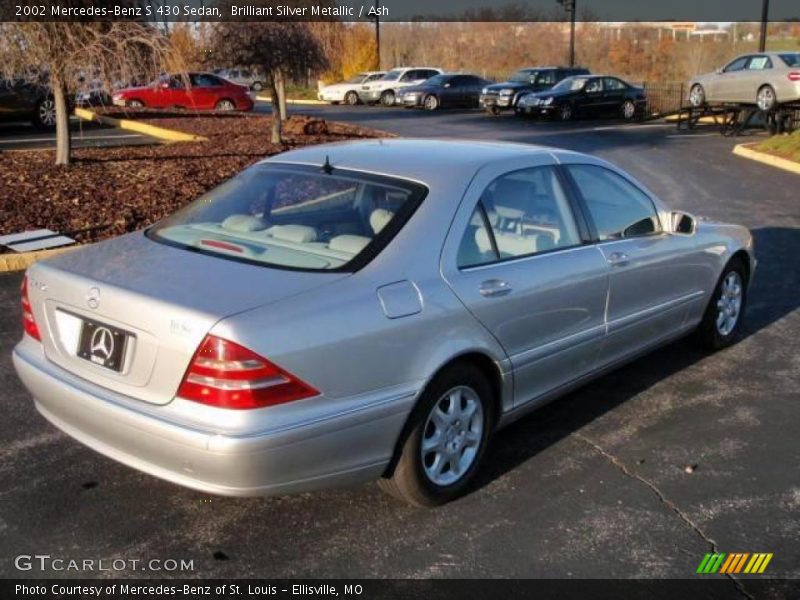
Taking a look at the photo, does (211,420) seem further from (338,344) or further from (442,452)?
(442,452)

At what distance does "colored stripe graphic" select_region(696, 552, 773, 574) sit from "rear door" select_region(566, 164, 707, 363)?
57.9 inches

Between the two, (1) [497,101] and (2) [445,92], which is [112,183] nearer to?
(1) [497,101]

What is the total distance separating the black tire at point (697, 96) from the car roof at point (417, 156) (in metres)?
21.3

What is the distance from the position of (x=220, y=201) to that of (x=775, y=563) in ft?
9.91

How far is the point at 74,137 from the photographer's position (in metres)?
18.2

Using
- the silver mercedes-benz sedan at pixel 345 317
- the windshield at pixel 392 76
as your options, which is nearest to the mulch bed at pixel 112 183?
the silver mercedes-benz sedan at pixel 345 317

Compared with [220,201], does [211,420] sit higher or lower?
lower

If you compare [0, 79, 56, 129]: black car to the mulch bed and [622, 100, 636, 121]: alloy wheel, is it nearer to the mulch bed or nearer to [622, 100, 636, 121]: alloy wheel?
the mulch bed

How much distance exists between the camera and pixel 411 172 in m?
3.99

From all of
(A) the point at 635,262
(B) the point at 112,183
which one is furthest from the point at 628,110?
(A) the point at 635,262

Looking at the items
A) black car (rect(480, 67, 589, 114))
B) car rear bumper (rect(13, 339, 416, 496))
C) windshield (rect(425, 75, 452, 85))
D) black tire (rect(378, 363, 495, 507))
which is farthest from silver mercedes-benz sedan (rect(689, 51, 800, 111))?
car rear bumper (rect(13, 339, 416, 496))

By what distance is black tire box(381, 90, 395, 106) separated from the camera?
119 feet

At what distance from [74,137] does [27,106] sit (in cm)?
255

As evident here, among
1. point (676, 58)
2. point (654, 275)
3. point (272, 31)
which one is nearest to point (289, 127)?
point (272, 31)
